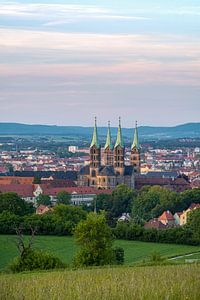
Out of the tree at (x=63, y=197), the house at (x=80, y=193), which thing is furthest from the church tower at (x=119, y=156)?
the tree at (x=63, y=197)

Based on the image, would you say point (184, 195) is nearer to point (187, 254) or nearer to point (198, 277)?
point (187, 254)

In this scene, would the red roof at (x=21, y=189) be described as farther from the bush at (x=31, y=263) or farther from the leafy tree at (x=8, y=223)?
the bush at (x=31, y=263)

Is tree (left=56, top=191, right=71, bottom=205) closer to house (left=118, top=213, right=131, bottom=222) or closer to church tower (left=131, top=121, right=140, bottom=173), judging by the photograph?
house (left=118, top=213, right=131, bottom=222)

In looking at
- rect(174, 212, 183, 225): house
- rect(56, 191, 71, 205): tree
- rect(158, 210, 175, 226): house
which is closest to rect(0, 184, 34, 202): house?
rect(56, 191, 71, 205): tree

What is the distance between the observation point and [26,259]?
1156 inches

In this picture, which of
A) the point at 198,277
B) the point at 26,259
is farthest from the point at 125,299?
the point at 26,259

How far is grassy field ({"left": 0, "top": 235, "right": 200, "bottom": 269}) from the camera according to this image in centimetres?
4506

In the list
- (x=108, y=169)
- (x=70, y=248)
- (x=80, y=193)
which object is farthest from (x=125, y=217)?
(x=70, y=248)

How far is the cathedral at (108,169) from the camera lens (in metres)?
126

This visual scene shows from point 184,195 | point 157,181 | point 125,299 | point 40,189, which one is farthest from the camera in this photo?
point 157,181

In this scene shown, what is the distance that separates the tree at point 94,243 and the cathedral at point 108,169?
88465 millimetres

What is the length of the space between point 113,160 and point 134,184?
15.4ft

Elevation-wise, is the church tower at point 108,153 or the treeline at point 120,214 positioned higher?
the church tower at point 108,153

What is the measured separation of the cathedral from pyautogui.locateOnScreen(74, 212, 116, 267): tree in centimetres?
8846
